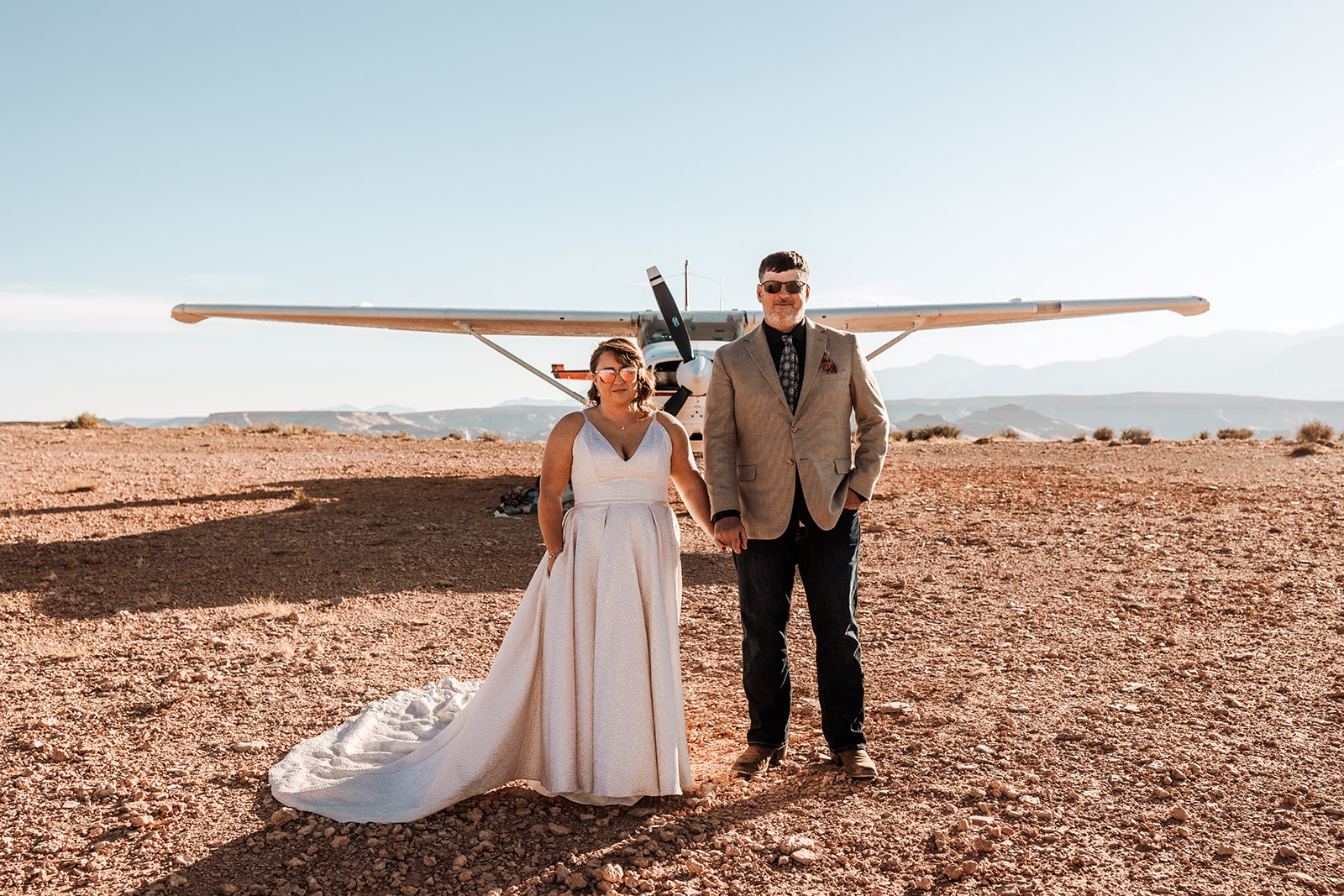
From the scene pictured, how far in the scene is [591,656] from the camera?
3.31 metres

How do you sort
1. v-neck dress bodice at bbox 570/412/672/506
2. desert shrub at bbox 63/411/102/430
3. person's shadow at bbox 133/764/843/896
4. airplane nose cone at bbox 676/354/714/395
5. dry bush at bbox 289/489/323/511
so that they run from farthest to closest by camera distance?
1. desert shrub at bbox 63/411/102/430
2. dry bush at bbox 289/489/323/511
3. airplane nose cone at bbox 676/354/714/395
4. v-neck dress bodice at bbox 570/412/672/506
5. person's shadow at bbox 133/764/843/896

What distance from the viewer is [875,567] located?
25.9ft

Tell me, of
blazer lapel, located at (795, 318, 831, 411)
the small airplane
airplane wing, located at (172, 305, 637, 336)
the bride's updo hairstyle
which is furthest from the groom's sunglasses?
airplane wing, located at (172, 305, 637, 336)

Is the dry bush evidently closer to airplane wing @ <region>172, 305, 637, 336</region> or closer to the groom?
airplane wing @ <region>172, 305, 637, 336</region>

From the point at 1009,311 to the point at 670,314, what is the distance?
708cm

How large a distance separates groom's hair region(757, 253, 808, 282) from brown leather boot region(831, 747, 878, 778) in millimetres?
1980

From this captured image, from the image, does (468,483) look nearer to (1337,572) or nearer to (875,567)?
(875,567)

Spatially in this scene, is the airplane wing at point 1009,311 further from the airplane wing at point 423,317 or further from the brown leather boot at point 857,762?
the brown leather boot at point 857,762

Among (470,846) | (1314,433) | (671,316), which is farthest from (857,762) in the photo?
(1314,433)

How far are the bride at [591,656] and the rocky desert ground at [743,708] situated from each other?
0.14m

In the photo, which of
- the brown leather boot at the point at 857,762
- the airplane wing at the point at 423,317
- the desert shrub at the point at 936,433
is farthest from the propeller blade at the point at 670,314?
the desert shrub at the point at 936,433

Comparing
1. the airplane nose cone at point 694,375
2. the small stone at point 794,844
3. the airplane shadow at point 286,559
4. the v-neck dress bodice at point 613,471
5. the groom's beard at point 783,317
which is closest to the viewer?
the small stone at point 794,844

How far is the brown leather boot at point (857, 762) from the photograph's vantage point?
3.54 m

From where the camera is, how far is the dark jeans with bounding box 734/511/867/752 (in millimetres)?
3631
